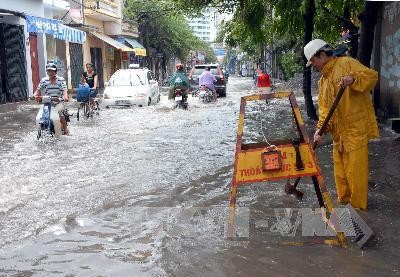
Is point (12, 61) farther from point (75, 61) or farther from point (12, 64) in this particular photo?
point (75, 61)

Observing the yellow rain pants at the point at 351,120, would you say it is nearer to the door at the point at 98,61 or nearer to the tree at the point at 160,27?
the door at the point at 98,61

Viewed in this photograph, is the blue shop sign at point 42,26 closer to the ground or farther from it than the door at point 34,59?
farther from it

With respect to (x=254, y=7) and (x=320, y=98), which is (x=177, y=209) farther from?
(x=254, y=7)

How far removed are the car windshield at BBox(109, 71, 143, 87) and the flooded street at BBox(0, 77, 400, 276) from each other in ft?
25.2

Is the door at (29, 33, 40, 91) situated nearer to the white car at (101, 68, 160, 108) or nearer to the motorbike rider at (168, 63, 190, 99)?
the white car at (101, 68, 160, 108)

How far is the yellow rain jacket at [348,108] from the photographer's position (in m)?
4.96

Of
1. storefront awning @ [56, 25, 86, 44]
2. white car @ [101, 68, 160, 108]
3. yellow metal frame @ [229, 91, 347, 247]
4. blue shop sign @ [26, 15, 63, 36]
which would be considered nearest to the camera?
yellow metal frame @ [229, 91, 347, 247]

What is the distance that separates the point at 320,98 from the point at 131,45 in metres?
36.0

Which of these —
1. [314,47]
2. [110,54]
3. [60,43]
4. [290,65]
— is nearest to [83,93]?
[314,47]

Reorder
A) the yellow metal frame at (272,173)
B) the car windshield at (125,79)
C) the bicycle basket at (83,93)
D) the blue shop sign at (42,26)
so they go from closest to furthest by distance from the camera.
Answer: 1. the yellow metal frame at (272,173)
2. the bicycle basket at (83,93)
3. the car windshield at (125,79)
4. the blue shop sign at (42,26)

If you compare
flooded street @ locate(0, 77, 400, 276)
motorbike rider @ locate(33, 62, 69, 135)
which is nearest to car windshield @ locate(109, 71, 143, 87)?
motorbike rider @ locate(33, 62, 69, 135)

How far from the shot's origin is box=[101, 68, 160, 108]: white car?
17.1 metres

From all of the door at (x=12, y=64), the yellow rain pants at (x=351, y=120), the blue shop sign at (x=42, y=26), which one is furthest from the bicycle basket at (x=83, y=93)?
the yellow rain pants at (x=351, y=120)

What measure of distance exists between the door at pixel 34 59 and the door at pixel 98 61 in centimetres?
1107
